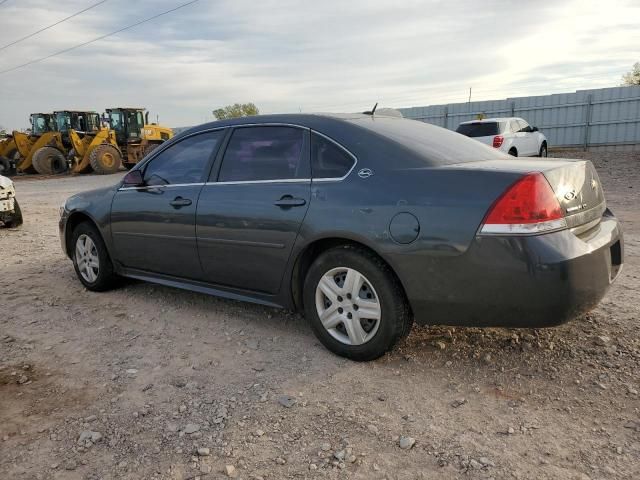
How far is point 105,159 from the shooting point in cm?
2255

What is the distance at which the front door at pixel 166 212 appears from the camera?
13.0ft

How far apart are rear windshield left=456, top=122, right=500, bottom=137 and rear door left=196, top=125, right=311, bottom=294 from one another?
11.7m

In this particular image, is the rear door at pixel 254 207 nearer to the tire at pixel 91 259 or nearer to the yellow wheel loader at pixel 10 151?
the tire at pixel 91 259

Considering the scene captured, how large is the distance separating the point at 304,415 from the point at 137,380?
1106 millimetres

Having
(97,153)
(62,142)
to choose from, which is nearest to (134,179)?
(97,153)

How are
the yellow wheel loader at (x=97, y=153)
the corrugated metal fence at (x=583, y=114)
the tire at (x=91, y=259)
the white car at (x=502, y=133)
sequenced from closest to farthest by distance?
1. the tire at (x=91, y=259)
2. the white car at (x=502, y=133)
3. the corrugated metal fence at (x=583, y=114)
4. the yellow wheel loader at (x=97, y=153)

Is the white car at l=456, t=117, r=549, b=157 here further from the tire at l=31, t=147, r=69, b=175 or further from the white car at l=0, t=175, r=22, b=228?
the tire at l=31, t=147, r=69, b=175

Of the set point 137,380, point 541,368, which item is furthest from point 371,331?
point 137,380

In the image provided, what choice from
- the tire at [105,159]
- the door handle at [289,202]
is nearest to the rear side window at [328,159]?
the door handle at [289,202]

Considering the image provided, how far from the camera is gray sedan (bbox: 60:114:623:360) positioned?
2.64 m

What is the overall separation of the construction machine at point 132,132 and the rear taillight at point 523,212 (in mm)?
23431

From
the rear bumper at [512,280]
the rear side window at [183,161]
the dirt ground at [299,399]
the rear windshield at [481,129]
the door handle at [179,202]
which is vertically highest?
the rear windshield at [481,129]

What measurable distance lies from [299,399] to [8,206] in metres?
7.81

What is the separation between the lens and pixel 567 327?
11.5 ft
